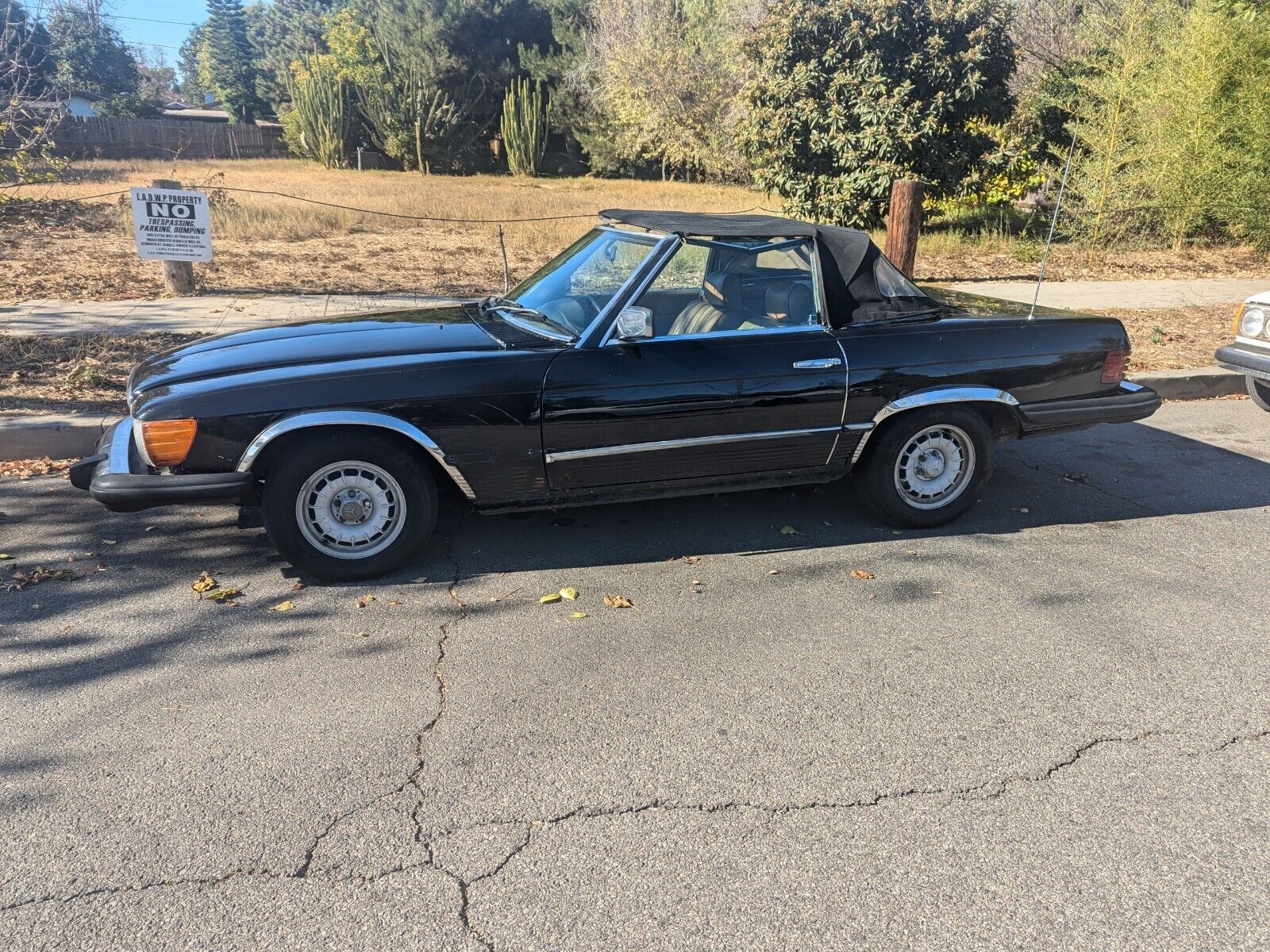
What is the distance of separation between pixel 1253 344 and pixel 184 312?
959 centimetres

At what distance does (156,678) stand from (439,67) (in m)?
48.2

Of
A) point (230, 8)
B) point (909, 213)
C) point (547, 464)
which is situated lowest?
point (547, 464)

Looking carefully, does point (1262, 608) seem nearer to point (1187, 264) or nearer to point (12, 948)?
point (12, 948)

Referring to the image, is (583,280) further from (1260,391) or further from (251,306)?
(1260,391)

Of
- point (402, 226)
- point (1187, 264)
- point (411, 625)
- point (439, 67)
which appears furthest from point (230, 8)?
point (411, 625)

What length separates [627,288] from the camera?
4.45 meters

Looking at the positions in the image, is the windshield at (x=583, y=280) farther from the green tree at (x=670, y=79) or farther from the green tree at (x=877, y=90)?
the green tree at (x=670, y=79)

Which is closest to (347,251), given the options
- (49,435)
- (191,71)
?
(49,435)

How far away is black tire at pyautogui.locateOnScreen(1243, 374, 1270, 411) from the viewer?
777 cm

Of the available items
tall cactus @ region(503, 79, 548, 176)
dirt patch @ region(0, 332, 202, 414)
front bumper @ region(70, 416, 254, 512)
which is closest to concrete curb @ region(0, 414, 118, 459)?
dirt patch @ region(0, 332, 202, 414)

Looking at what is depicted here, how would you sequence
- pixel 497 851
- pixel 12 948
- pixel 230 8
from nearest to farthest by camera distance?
pixel 12 948 → pixel 497 851 → pixel 230 8

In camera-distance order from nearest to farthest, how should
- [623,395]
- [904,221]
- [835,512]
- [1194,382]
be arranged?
[623,395], [835,512], [1194,382], [904,221]

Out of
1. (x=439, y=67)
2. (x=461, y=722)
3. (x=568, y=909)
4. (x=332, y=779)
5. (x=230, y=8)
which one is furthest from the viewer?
(x=230, y=8)

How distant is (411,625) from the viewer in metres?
3.91
